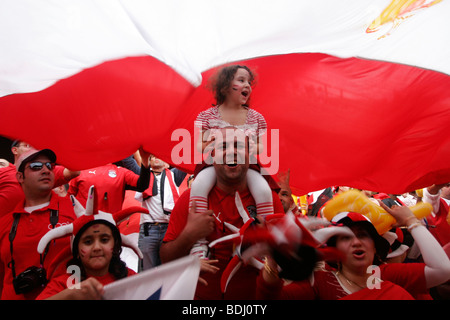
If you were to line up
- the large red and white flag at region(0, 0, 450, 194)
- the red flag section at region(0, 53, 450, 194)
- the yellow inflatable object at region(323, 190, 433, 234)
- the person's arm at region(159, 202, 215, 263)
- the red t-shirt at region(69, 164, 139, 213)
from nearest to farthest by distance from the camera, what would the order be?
1. the person's arm at region(159, 202, 215, 263)
2. the yellow inflatable object at region(323, 190, 433, 234)
3. the large red and white flag at region(0, 0, 450, 194)
4. the red flag section at region(0, 53, 450, 194)
5. the red t-shirt at region(69, 164, 139, 213)

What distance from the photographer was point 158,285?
145 centimetres

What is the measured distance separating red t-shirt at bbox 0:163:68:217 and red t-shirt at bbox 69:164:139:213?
1.95 feet

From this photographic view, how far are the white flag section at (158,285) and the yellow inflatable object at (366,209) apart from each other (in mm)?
962

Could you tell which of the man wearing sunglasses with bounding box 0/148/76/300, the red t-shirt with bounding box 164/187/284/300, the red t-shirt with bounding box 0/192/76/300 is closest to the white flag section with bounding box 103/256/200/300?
the red t-shirt with bounding box 164/187/284/300

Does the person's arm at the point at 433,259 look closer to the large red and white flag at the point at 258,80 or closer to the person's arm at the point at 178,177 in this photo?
the large red and white flag at the point at 258,80

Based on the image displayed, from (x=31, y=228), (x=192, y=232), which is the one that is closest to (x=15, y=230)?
(x=31, y=228)

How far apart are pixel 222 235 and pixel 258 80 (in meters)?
1.32

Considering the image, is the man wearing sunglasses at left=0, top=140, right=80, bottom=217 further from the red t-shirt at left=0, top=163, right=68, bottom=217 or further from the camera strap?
the camera strap

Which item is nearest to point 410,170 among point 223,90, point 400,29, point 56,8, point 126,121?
point 400,29

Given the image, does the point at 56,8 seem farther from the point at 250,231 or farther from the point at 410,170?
the point at 410,170

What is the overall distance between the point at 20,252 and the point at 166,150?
111 cm

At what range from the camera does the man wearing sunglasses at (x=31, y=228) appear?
2109 millimetres

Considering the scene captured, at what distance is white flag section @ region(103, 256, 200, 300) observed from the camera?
141cm
